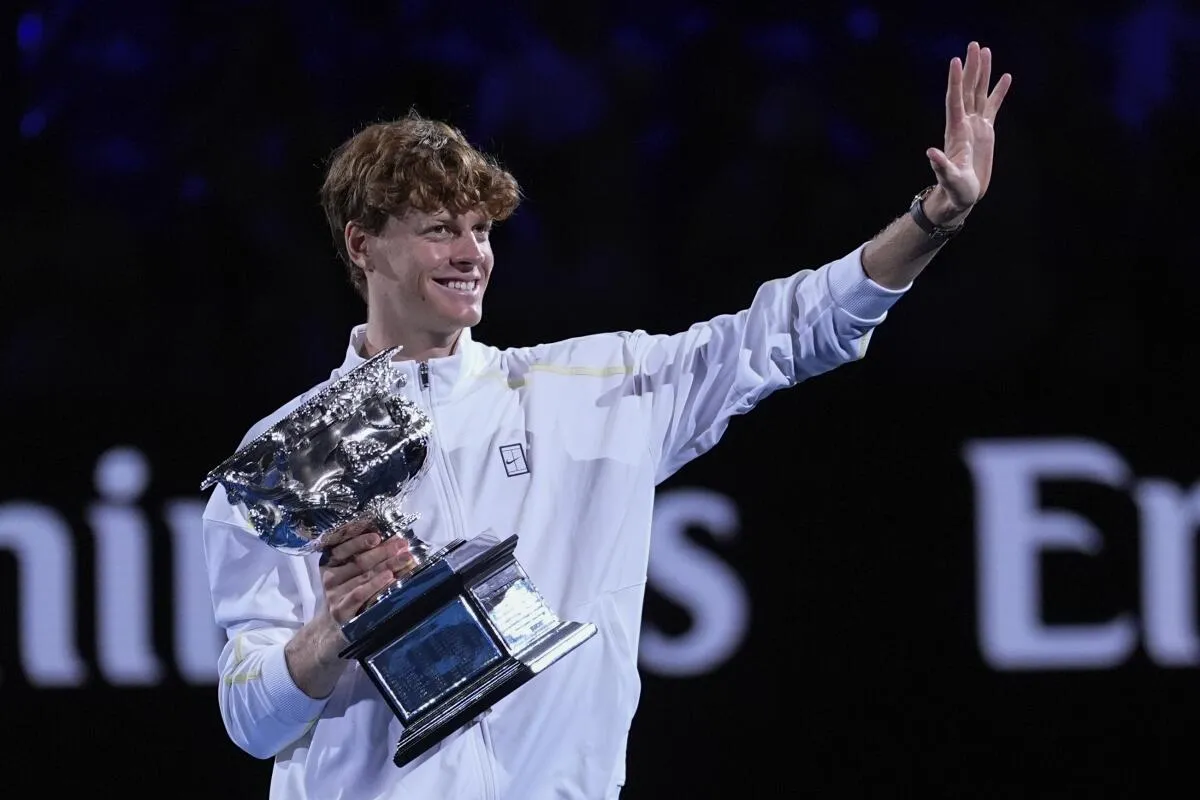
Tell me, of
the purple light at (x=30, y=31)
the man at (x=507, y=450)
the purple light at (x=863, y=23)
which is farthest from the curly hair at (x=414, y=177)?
the purple light at (x=30, y=31)

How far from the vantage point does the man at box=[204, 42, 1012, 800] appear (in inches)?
76.9

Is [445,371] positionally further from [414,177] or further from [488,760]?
[488,760]

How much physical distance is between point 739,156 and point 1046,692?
1.35 metres

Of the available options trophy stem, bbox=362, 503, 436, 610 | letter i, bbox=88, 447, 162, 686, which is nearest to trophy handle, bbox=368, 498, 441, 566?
trophy stem, bbox=362, 503, 436, 610

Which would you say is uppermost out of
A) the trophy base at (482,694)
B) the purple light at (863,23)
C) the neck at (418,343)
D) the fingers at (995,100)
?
the purple light at (863,23)

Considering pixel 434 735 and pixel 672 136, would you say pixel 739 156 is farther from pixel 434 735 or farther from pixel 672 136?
pixel 434 735

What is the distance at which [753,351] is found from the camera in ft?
6.83

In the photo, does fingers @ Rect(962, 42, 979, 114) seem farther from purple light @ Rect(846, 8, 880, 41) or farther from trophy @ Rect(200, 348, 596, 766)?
purple light @ Rect(846, 8, 880, 41)

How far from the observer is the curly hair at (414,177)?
6.91 feet

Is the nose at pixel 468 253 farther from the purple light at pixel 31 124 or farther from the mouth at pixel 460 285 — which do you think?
the purple light at pixel 31 124

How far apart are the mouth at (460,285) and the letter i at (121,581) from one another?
1.54 metres

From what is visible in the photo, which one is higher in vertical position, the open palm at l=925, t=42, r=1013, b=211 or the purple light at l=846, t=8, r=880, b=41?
the purple light at l=846, t=8, r=880, b=41

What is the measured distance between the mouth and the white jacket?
0.09 m

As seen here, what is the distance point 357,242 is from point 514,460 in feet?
1.38
